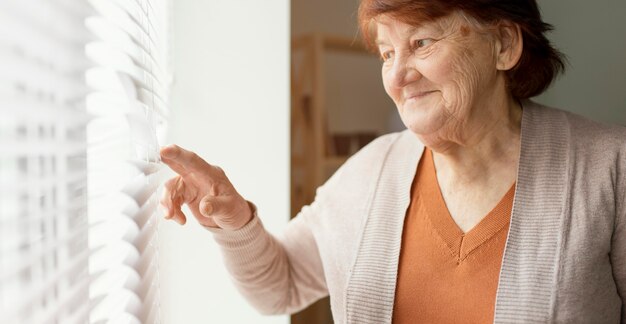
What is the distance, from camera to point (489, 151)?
1538mm

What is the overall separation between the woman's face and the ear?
0.10 ft

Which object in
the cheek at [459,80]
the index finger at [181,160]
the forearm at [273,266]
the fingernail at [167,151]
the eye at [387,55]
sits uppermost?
the eye at [387,55]

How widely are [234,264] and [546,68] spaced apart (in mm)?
947

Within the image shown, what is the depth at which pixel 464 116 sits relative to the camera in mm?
1439

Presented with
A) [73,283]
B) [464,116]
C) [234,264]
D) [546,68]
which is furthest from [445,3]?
[73,283]

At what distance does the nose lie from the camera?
1.43 m

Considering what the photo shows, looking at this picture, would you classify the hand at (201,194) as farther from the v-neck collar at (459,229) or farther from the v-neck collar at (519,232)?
the v-neck collar at (459,229)

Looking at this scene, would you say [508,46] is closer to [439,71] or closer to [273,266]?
[439,71]

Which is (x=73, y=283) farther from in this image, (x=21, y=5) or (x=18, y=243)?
(x=21, y=5)

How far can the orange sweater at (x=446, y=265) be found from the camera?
146cm

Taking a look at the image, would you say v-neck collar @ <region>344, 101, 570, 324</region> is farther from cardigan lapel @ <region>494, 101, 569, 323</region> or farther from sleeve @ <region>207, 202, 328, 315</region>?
sleeve @ <region>207, 202, 328, 315</region>

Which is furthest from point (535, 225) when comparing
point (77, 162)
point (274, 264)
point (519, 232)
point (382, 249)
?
point (77, 162)

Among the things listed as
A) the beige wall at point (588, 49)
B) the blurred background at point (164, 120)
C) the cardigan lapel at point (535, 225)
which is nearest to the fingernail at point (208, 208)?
the blurred background at point (164, 120)

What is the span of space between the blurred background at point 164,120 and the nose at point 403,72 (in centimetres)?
55
